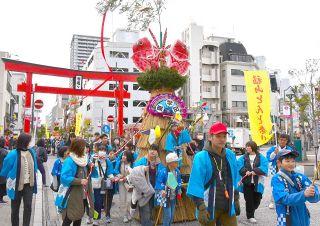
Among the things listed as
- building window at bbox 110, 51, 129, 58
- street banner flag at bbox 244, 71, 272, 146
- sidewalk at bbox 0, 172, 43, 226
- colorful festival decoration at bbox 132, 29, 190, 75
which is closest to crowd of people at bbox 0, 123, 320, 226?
sidewalk at bbox 0, 172, 43, 226

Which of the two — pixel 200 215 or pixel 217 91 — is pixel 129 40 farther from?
pixel 200 215

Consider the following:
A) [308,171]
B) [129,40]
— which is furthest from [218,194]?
[129,40]

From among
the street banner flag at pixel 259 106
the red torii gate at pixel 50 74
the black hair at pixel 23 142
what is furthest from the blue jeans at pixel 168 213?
the red torii gate at pixel 50 74

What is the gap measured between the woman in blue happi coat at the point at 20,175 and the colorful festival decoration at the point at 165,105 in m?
2.56

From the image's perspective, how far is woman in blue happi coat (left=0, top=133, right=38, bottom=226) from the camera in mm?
5767

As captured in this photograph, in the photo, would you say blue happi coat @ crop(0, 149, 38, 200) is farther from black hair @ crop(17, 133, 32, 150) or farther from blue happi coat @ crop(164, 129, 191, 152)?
blue happi coat @ crop(164, 129, 191, 152)

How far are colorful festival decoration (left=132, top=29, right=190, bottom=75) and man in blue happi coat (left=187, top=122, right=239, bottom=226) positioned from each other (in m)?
3.80

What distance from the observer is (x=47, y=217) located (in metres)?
7.77

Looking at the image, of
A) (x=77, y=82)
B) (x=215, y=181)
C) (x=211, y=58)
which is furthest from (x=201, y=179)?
(x=211, y=58)

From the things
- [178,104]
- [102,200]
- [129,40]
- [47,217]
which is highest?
[129,40]

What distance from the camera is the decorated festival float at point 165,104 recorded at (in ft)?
22.1

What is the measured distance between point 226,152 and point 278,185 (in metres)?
0.84

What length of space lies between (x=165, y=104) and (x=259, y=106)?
19.4 ft

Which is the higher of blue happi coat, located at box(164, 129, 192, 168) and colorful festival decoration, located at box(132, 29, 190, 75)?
colorful festival decoration, located at box(132, 29, 190, 75)
